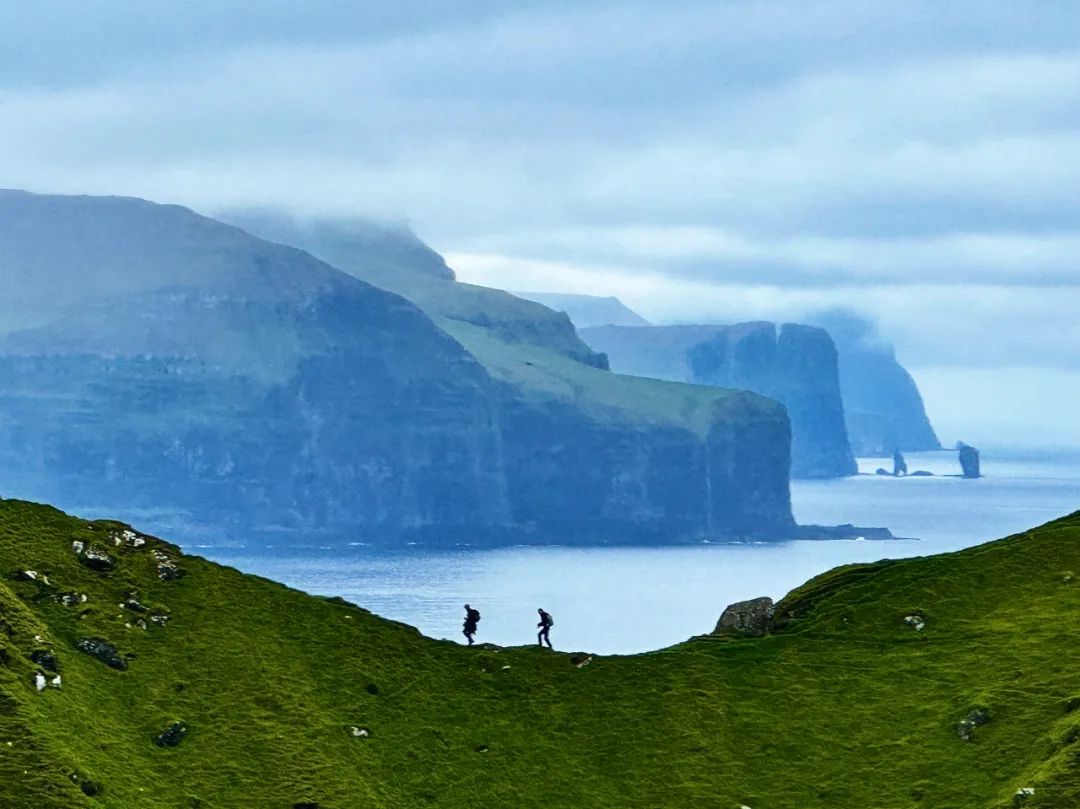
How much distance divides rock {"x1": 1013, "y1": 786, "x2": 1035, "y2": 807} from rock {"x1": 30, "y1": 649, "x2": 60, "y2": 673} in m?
40.0

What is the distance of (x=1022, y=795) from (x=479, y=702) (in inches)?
1023

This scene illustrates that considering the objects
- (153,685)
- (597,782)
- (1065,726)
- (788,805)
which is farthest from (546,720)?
(1065,726)

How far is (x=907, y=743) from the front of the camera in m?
76.1

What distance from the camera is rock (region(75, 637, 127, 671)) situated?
250 ft

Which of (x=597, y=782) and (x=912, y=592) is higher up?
(x=912, y=592)

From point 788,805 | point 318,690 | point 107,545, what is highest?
point 107,545

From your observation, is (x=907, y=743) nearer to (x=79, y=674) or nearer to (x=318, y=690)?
(x=318, y=690)

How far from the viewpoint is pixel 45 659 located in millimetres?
73188

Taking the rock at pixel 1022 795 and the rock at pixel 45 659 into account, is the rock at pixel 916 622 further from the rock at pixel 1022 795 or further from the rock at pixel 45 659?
the rock at pixel 45 659

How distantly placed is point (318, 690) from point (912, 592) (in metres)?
33.8

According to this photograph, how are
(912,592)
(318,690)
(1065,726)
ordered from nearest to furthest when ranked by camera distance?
1. (1065,726)
2. (318,690)
3. (912,592)

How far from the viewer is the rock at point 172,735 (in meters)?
71.2

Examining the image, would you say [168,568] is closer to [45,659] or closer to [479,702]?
[45,659]

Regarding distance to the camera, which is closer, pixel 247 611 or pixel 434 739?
pixel 434 739
